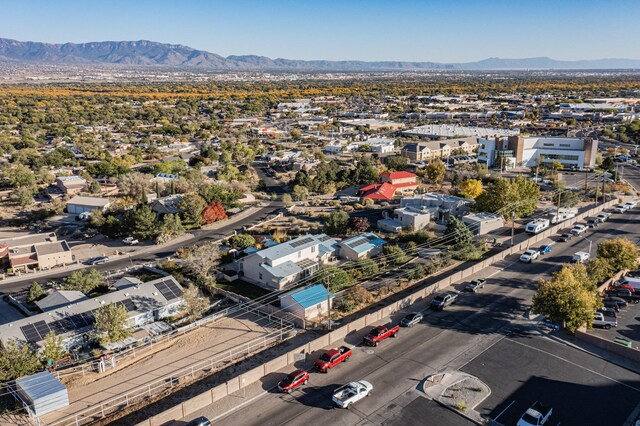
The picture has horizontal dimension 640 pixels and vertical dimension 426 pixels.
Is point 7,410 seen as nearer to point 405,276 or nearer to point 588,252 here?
point 405,276

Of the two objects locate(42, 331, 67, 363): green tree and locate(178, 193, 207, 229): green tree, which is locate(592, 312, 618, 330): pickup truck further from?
locate(178, 193, 207, 229): green tree

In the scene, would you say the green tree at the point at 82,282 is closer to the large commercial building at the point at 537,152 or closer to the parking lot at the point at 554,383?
the parking lot at the point at 554,383

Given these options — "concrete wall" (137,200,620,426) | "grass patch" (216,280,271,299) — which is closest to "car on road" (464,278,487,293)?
"concrete wall" (137,200,620,426)

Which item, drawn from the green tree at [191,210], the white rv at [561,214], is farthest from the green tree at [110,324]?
the white rv at [561,214]

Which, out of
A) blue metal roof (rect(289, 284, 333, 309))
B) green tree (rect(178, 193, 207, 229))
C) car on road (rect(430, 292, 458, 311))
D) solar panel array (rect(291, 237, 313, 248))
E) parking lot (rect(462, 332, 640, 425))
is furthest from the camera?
green tree (rect(178, 193, 207, 229))

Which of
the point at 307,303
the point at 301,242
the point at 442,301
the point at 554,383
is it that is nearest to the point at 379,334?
the point at 307,303

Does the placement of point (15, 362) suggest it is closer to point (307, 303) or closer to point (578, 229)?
point (307, 303)

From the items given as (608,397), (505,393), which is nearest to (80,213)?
→ (505,393)

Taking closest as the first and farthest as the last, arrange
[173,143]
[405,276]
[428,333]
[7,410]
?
[7,410]
[428,333]
[405,276]
[173,143]
